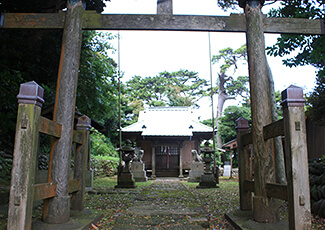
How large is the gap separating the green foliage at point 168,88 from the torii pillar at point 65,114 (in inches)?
854

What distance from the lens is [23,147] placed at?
8.27ft

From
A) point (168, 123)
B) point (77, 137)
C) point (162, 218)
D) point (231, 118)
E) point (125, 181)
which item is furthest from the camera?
point (231, 118)

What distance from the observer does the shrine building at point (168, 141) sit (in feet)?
55.2

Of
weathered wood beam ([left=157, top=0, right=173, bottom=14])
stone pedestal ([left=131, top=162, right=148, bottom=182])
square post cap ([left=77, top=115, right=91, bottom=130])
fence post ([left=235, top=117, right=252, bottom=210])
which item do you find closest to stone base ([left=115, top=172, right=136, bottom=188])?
stone pedestal ([left=131, top=162, right=148, bottom=182])

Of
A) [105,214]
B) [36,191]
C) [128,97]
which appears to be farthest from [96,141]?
[36,191]

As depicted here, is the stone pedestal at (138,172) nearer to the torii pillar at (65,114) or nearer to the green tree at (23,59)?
the green tree at (23,59)

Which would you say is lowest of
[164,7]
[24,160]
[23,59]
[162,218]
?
[162,218]

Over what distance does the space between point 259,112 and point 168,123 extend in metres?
15.3

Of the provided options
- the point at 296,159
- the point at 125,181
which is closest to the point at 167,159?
the point at 125,181

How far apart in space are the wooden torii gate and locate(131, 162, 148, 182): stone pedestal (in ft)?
34.7

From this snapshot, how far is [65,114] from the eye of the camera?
138 inches

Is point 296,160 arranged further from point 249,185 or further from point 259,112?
point 249,185

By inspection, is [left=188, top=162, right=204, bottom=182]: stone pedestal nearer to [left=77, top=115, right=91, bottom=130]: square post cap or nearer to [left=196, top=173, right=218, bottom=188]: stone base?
[left=196, top=173, right=218, bottom=188]: stone base

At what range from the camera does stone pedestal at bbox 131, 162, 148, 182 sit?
1366 centimetres
